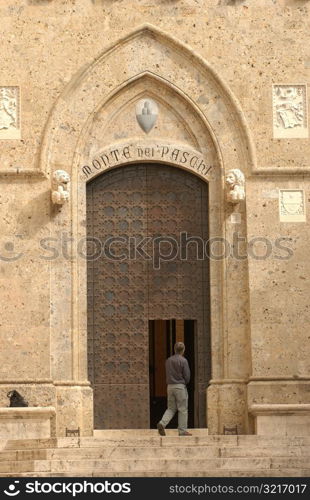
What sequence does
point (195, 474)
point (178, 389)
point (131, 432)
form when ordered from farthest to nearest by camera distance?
point (131, 432) < point (178, 389) < point (195, 474)

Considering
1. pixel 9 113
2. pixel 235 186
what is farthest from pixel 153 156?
pixel 9 113

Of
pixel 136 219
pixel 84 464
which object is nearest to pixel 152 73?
pixel 136 219

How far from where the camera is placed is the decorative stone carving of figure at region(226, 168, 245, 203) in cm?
2653

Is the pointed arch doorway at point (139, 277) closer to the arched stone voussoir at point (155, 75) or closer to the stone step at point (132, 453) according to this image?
the arched stone voussoir at point (155, 75)

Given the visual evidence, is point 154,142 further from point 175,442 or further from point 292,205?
point 175,442

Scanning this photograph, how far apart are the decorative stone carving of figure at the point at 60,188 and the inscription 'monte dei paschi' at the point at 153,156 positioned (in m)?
0.87

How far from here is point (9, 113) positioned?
2680 cm

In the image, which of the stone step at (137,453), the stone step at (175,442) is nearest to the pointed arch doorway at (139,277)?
the stone step at (175,442)

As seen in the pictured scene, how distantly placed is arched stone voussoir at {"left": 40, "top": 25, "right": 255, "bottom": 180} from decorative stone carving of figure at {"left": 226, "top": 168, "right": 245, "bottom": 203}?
0.26 meters

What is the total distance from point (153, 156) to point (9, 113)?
2556 millimetres

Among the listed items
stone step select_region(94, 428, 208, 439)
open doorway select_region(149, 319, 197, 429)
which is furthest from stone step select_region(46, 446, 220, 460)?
open doorway select_region(149, 319, 197, 429)

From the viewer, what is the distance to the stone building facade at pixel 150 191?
86.6 ft

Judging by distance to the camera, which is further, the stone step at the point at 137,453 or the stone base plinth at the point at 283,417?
the stone base plinth at the point at 283,417
